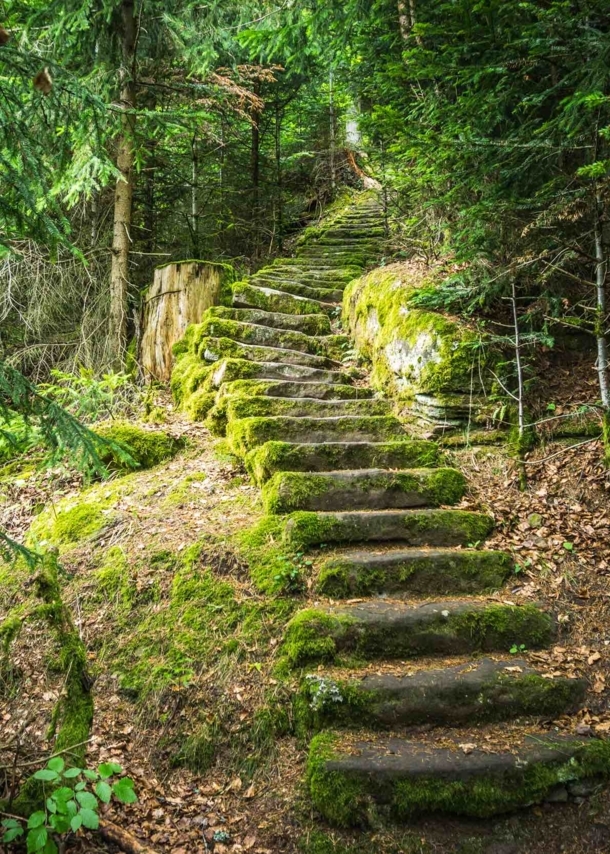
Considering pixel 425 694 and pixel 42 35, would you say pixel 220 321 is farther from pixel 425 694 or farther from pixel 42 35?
pixel 425 694

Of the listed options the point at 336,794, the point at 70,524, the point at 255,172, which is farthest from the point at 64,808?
the point at 255,172

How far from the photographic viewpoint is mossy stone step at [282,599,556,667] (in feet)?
11.7

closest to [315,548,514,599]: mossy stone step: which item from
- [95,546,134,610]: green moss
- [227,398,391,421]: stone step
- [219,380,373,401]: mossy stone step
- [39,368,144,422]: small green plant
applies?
[95,546,134,610]: green moss

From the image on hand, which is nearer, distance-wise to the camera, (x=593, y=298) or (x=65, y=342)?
(x=593, y=298)

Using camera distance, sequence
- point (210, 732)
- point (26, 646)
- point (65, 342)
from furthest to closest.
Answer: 1. point (65, 342)
2. point (26, 646)
3. point (210, 732)

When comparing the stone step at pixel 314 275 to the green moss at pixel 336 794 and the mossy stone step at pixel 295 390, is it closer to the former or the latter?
the mossy stone step at pixel 295 390

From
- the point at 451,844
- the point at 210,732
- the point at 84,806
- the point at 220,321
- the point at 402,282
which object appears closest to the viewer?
the point at 84,806

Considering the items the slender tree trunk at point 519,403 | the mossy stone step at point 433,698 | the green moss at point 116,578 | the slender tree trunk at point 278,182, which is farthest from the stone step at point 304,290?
the mossy stone step at point 433,698

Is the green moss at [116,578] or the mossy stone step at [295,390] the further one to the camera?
the mossy stone step at [295,390]

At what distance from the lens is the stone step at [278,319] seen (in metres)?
7.94

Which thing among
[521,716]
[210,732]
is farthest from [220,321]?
[521,716]

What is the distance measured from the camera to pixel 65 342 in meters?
8.87

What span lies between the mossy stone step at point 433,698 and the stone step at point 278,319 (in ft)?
18.8

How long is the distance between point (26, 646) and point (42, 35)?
8584mm
